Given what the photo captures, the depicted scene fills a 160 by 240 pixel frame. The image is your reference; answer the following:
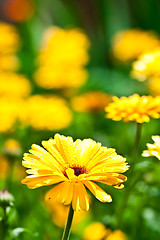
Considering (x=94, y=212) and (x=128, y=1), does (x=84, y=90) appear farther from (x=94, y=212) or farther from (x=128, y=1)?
(x=128, y=1)

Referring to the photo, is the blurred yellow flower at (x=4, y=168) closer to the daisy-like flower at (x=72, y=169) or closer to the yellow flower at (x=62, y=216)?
the yellow flower at (x=62, y=216)

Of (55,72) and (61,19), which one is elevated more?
(61,19)

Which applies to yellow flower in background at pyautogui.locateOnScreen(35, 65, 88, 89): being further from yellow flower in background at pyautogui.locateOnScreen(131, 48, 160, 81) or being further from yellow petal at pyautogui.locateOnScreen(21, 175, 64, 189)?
yellow petal at pyautogui.locateOnScreen(21, 175, 64, 189)

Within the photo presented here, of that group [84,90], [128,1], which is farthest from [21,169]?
[128,1]

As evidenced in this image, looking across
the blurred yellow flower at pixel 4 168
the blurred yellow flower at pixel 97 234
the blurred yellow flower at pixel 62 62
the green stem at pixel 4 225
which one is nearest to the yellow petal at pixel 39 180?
the green stem at pixel 4 225

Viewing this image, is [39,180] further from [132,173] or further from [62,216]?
[62,216]

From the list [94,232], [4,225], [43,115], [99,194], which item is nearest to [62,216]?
[94,232]
